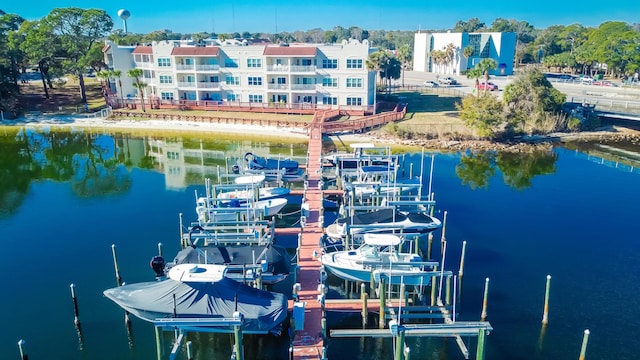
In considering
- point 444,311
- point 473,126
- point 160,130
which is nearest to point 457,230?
point 444,311

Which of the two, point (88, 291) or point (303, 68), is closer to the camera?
point (88, 291)

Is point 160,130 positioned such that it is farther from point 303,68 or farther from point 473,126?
point 473,126

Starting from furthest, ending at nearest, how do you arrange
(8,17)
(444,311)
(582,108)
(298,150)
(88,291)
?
1. (8,17)
2. (582,108)
3. (298,150)
4. (88,291)
5. (444,311)

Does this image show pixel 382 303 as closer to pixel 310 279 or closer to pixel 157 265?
pixel 310 279

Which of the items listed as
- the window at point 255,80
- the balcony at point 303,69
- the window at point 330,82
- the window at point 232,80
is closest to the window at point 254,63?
the window at point 255,80

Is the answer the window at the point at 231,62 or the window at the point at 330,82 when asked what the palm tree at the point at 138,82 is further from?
the window at the point at 330,82

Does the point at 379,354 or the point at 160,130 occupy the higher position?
the point at 160,130

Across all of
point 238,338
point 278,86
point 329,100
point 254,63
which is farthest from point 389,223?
point 254,63
